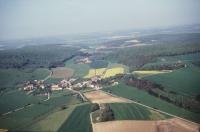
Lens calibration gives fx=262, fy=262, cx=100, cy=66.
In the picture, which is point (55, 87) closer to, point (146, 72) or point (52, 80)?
point (52, 80)

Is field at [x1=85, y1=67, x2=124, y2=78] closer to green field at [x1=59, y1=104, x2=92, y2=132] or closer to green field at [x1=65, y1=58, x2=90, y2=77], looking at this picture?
green field at [x1=65, y1=58, x2=90, y2=77]

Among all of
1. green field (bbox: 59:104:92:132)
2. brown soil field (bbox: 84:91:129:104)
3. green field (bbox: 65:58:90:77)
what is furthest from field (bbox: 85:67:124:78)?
green field (bbox: 59:104:92:132)

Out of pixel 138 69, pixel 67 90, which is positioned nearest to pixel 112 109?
pixel 67 90

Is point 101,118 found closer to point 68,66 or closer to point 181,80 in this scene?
point 181,80

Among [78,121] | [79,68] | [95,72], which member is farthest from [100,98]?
[79,68]

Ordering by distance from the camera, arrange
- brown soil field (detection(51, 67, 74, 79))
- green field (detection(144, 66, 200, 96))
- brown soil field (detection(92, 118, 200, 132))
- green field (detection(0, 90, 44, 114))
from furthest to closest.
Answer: brown soil field (detection(51, 67, 74, 79)) → green field (detection(0, 90, 44, 114)) → green field (detection(144, 66, 200, 96)) → brown soil field (detection(92, 118, 200, 132))

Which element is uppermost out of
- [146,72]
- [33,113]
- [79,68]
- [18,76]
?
[146,72]

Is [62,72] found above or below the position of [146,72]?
below

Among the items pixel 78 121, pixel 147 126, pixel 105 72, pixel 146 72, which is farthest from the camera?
pixel 105 72
